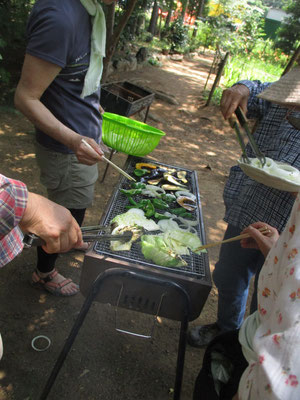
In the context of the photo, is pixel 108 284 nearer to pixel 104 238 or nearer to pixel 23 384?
pixel 104 238

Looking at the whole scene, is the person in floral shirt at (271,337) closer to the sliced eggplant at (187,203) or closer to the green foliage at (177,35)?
the sliced eggplant at (187,203)

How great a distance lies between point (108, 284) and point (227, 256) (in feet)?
3.36

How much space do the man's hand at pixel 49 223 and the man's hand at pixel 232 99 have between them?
1.37m

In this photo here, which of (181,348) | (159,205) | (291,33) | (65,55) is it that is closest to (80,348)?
(181,348)

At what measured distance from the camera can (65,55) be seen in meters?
1.88

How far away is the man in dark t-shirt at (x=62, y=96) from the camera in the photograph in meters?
1.82

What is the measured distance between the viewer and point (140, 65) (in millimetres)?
13156

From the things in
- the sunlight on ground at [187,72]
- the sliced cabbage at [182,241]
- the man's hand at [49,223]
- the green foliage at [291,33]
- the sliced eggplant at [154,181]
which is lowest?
the sunlight on ground at [187,72]

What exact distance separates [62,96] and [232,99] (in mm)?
1199

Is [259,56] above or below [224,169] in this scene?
above

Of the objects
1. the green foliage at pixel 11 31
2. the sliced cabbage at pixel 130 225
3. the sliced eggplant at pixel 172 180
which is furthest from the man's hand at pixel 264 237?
the green foliage at pixel 11 31

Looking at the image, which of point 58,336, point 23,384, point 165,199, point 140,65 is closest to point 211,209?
point 165,199

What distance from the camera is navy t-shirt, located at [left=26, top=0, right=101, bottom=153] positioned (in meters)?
1.80

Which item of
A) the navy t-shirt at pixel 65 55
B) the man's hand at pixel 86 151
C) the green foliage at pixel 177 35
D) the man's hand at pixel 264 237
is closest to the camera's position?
the man's hand at pixel 264 237
